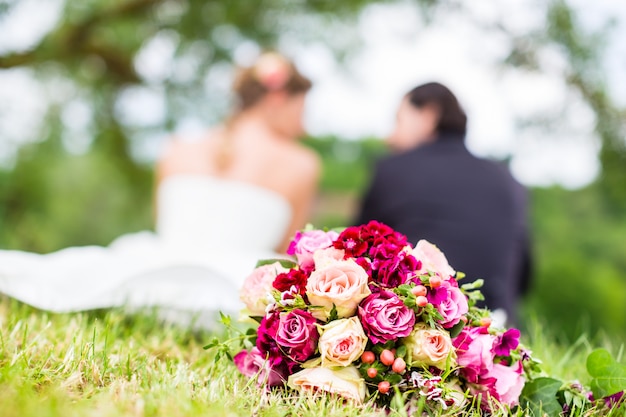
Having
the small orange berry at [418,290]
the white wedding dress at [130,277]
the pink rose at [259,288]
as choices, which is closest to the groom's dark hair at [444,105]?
the white wedding dress at [130,277]

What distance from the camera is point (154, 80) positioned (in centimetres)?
655

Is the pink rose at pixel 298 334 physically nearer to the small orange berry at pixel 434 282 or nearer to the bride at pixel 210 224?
the small orange berry at pixel 434 282

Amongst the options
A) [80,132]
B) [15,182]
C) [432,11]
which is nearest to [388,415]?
[432,11]

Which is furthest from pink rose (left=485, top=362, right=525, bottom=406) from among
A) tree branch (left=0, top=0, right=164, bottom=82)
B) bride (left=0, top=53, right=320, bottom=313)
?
tree branch (left=0, top=0, right=164, bottom=82)

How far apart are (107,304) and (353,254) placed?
143 centimetres

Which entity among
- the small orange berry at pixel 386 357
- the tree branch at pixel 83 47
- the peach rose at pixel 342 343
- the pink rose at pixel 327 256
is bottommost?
the small orange berry at pixel 386 357

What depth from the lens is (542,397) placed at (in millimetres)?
1811

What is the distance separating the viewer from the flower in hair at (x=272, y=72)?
4.04 metres

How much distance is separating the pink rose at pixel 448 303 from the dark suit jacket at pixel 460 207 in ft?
4.67

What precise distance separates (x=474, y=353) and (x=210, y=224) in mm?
2290

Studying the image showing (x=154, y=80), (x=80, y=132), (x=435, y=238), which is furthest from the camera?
(x=80, y=132)

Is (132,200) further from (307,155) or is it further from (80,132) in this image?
(307,155)

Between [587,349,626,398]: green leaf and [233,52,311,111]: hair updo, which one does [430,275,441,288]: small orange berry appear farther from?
[233,52,311,111]: hair updo

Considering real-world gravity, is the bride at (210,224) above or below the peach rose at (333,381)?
above
